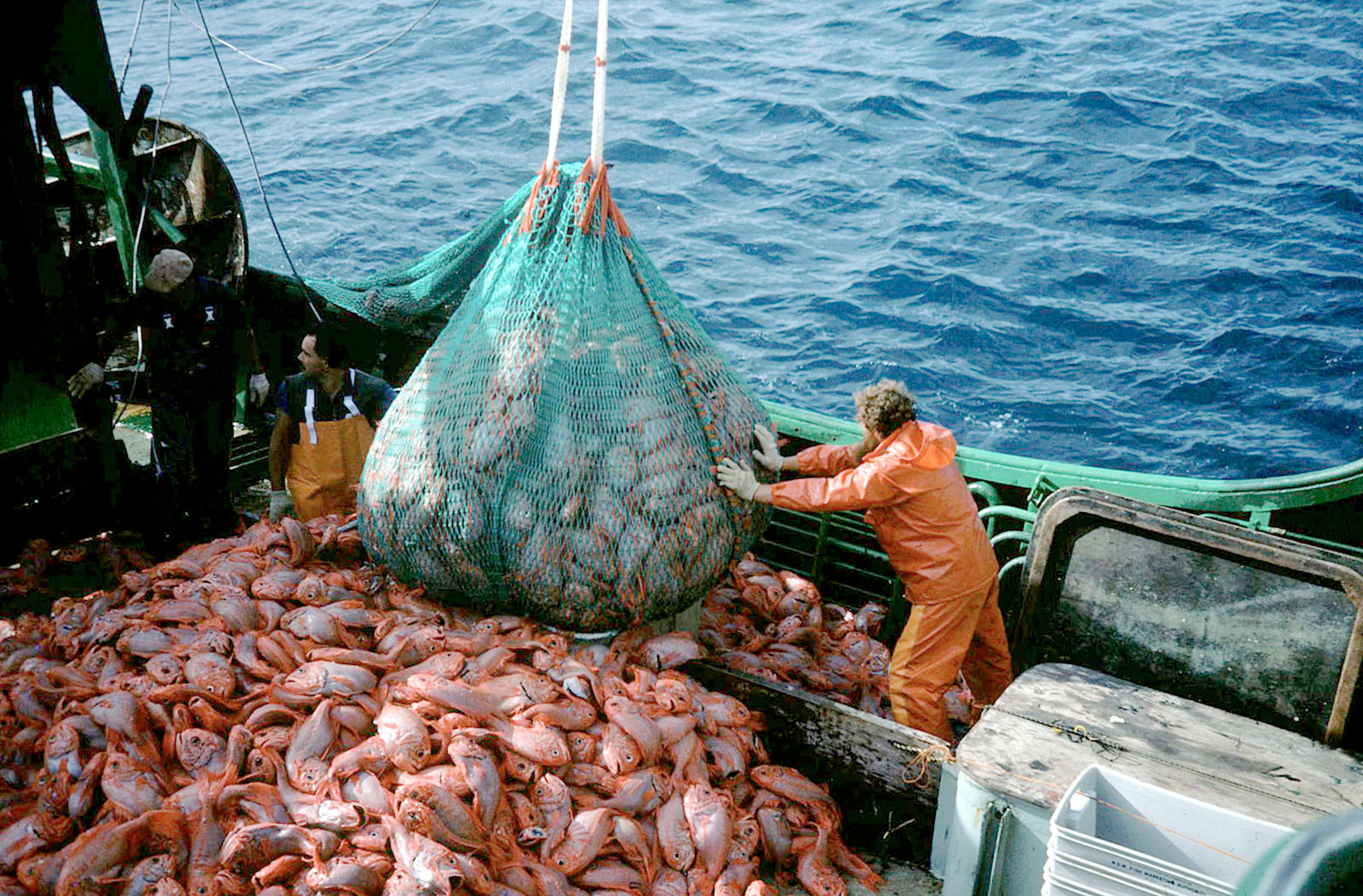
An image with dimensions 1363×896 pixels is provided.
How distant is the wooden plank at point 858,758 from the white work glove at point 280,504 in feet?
9.08

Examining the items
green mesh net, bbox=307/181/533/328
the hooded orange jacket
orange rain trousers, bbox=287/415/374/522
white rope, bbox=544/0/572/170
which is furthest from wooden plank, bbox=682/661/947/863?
green mesh net, bbox=307/181/533/328

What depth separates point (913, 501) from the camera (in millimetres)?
4746

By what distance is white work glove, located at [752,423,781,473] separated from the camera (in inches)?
183

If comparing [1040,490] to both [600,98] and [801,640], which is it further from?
[600,98]

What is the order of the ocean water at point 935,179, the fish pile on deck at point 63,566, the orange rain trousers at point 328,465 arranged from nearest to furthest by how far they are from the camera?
1. the fish pile on deck at point 63,566
2. the orange rain trousers at point 328,465
3. the ocean water at point 935,179

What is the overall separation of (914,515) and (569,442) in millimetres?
1622

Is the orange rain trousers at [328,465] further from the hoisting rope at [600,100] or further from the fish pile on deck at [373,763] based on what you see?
the hoisting rope at [600,100]

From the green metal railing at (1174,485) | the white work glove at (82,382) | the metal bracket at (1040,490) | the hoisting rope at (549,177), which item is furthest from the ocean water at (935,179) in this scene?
the hoisting rope at (549,177)

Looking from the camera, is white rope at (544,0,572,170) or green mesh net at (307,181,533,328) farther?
green mesh net at (307,181,533,328)

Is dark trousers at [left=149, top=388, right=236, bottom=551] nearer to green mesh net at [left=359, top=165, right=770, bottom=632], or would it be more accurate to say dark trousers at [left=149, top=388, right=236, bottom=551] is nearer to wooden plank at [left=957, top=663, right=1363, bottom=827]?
green mesh net at [left=359, top=165, right=770, bottom=632]

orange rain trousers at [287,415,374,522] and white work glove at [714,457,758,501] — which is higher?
white work glove at [714,457,758,501]

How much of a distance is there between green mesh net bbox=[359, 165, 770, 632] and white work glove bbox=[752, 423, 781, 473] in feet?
0.29

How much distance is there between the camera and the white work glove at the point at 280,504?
5.90 metres

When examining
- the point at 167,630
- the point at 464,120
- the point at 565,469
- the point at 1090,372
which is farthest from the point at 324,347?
the point at 464,120
